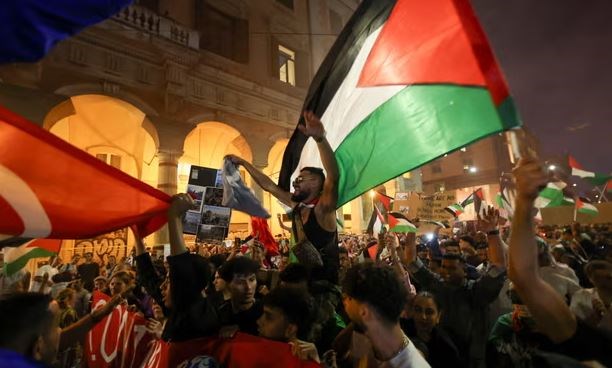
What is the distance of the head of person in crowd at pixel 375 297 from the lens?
5.65ft

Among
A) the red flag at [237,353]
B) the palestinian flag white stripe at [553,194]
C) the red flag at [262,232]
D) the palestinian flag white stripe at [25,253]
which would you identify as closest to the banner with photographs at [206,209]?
the red flag at [262,232]

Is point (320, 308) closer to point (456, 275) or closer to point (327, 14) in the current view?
point (456, 275)

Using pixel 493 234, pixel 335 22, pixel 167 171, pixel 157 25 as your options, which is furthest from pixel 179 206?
pixel 335 22

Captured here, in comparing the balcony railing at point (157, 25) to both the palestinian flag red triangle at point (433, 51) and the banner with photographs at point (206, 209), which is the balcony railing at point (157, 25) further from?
the palestinian flag red triangle at point (433, 51)

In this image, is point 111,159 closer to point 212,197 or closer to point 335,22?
point 212,197

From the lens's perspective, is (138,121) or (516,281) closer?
(516,281)

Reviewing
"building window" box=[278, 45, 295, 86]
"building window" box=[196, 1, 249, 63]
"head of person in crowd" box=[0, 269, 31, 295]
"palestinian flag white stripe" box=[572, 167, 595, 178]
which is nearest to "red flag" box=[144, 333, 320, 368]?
"head of person in crowd" box=[0, 269, 31, 295]

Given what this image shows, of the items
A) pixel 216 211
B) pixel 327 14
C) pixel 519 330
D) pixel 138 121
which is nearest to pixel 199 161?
pixel 138 121

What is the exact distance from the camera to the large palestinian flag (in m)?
2.29

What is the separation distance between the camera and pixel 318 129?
2723mm

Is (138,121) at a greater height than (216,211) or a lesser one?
greater

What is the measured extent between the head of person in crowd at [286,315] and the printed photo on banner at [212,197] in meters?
4.73

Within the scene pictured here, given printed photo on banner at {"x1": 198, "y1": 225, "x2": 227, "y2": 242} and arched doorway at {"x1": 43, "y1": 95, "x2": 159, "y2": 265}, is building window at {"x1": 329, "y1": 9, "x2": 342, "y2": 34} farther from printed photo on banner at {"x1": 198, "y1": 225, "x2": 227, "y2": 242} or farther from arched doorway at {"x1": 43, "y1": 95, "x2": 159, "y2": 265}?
printed photo on banner at {"x1": 198, "y1": 225, "x2": 227, "y2": 242}

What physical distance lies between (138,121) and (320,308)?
1117 cm
